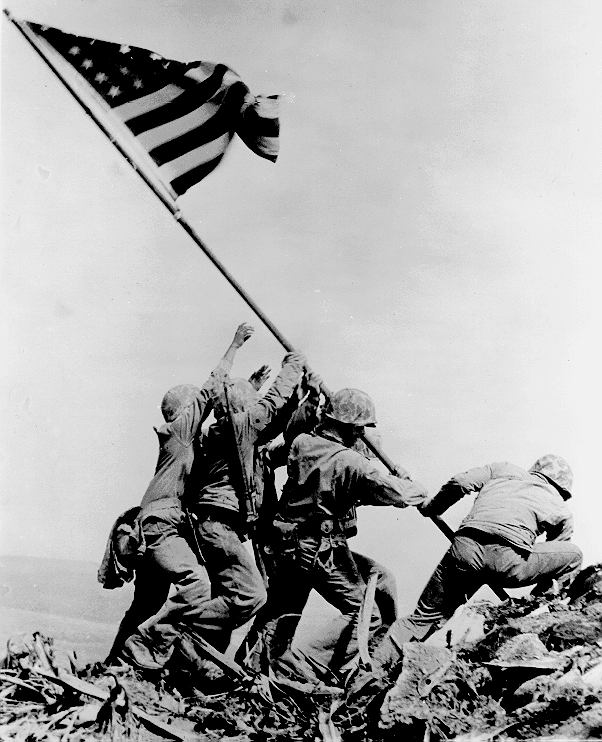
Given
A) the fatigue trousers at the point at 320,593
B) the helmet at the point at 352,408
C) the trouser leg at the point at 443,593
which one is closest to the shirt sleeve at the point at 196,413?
the helmet at the point at 352,408

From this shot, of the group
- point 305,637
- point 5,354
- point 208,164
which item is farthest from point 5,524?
point 208,164

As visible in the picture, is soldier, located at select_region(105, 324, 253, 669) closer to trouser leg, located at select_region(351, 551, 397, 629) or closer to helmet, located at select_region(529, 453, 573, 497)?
trouser leg, located at select_region(351, 551, 397, 629)

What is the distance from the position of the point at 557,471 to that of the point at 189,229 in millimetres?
3638

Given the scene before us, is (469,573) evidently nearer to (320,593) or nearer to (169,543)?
(320,593)

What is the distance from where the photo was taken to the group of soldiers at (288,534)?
23.8 feet

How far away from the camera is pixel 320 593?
24.7 feet

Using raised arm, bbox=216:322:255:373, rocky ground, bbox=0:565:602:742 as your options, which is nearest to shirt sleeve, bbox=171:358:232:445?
raised arm, bbox=216:322:255:373

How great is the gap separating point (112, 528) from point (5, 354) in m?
2.22

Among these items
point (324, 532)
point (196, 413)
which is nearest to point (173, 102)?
point (196, 413)

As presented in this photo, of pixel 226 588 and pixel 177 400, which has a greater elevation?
pixel 177 400

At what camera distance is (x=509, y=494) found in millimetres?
7449

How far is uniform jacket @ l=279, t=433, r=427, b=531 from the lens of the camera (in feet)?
24.0

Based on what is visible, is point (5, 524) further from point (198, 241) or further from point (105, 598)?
point (198, 241)

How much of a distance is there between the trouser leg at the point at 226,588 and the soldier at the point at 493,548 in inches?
41.7
